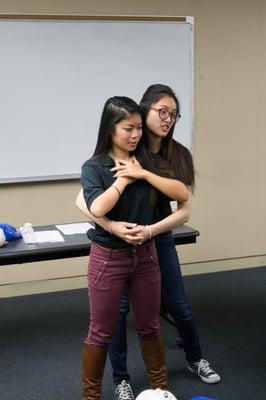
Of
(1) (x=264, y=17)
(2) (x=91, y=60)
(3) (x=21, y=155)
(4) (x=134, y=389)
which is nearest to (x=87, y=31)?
(2) (x=91, y=60)

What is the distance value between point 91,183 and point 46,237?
856 mm

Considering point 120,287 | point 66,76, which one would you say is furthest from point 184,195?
point 66,76

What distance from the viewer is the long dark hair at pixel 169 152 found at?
185 centimetres

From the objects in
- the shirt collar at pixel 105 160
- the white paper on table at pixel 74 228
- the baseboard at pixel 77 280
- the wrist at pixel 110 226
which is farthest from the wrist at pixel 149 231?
the baseboard at pixel 77 280

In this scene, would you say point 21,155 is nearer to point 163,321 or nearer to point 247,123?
point 163,321

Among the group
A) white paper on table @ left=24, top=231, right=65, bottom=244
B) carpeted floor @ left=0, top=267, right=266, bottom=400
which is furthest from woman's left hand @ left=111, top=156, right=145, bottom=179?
carpeted floor @ left=0, top=267, right=266, bottom=400

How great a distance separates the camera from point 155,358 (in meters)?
1.91

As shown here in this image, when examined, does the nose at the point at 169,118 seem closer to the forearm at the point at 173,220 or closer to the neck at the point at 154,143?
the neck at the point at 154,143

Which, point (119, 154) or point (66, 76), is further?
point (66, 76)

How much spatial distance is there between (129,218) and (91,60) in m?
1.97

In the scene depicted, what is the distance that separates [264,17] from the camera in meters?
3.78

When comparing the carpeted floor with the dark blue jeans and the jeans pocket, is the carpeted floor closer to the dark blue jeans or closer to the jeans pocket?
the dark blue jeans

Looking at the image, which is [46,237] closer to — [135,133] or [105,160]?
[105,160]

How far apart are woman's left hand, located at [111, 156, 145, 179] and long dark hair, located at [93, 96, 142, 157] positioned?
0.09 m
